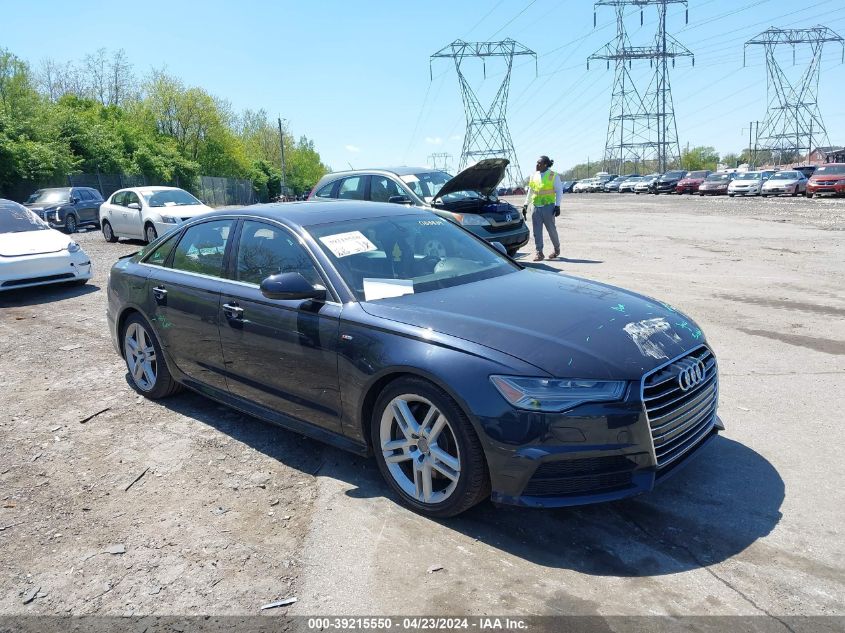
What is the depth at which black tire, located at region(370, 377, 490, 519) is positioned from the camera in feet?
10.4

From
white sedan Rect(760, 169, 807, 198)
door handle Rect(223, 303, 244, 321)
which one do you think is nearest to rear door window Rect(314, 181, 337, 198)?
door handle Rect(223, 303, 244, 321)

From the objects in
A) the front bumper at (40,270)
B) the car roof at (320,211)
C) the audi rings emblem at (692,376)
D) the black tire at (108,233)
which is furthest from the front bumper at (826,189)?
the audi rings emblem at (692,376)

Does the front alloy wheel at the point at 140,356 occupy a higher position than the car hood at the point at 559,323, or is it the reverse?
the car hood at the point at 559,323

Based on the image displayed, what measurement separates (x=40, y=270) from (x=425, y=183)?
625 centimetres

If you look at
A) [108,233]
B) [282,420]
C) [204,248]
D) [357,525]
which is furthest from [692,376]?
[108,233]

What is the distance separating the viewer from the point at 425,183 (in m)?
11.5

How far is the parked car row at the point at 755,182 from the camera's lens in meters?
32.6

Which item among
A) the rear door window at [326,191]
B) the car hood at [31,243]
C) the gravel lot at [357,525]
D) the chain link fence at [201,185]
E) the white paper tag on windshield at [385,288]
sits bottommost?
the gravel lot at [357,525]

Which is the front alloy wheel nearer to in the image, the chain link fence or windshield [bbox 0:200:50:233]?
windshield [bbox 0:200:50:233]

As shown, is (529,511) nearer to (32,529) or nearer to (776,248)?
(32,529)

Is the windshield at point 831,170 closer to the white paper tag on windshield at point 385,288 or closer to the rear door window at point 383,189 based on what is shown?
the rear door window at point 383,189

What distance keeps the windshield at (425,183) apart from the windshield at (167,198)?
8.17 meters

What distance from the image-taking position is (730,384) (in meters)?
5.25

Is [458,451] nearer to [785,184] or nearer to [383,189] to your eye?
[383,189]
